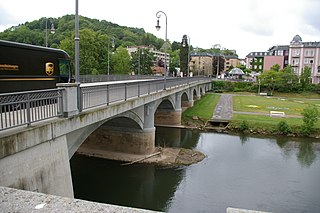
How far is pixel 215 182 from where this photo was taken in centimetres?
1844

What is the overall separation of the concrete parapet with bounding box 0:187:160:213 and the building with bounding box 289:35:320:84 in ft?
326

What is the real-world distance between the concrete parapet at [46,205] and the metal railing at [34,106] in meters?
3.21

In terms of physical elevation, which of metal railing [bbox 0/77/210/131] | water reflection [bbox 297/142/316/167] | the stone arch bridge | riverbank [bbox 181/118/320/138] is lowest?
water reflection [bbox 297/142/316/167]

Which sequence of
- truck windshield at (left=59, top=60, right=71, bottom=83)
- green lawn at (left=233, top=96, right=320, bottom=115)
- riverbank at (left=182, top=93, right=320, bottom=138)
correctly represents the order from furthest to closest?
green lawn at (left=233, top=96, right=320, bottom=115) → riverbank at (left=182, top=93, right=320, bottom=138) → truck windshield at (left=59, top=60, right=71, bottom=83)

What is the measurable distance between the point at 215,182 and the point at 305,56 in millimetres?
87788

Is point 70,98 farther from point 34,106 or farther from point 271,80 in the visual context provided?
point 271,80

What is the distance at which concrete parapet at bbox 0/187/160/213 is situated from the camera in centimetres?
419

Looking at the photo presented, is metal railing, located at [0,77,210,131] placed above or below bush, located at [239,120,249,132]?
above

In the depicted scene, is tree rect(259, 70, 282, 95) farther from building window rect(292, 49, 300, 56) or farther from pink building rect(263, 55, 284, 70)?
pink building rect(263, 55, 284, 70)

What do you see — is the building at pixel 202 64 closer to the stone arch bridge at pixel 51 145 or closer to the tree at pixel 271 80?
the tree at pixel 271 80

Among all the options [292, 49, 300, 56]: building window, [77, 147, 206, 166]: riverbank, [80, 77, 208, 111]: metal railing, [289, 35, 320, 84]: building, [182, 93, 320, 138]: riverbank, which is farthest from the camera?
[292, 49, 300, 56]: building window

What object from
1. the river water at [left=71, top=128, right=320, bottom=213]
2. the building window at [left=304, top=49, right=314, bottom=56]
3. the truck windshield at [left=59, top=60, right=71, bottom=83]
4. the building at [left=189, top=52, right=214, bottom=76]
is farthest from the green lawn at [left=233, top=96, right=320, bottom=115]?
the building at [left=189, top=52, right=214, bottom=76]

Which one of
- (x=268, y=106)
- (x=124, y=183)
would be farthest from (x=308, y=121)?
(x=124, y=183)

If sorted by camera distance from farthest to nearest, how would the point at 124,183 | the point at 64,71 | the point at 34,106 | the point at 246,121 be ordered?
the point at 246,121
the point at 124,183
the point at 64,71
the point at 34,106
